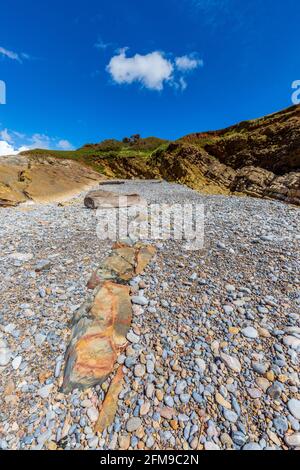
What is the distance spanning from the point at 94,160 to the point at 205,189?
24.9m

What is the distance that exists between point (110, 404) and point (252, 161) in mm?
19065

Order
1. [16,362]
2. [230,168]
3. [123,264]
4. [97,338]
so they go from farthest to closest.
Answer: [230,168], [123,264], [97,338], [16,362]

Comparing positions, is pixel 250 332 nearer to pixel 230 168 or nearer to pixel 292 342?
pixel 292 342

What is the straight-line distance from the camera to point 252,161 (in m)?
16.9

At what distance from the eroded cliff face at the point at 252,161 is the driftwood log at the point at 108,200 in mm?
8270

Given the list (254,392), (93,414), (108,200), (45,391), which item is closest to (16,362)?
(45,391)

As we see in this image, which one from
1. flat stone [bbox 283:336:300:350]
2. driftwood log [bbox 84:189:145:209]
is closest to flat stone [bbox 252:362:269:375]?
flat stone [bbox 283:336:300:350]

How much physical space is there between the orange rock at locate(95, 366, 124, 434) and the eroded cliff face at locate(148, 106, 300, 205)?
38.5ft

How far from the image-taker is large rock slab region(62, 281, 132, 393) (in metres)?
2.56

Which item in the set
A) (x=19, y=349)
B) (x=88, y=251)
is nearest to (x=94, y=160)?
(x=88, y=251)

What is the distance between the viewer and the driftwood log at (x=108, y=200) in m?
10.8

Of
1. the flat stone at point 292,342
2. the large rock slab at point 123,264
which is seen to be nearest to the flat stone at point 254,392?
the flat stone at point 292,342

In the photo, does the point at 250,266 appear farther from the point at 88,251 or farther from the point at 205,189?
the point at 205,189

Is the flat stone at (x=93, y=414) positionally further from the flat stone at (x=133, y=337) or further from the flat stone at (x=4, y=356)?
the flat stone at (x=4, y=356)
